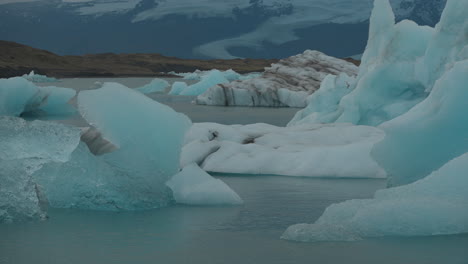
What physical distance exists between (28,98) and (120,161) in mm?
18420

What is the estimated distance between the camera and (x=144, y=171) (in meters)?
9.80

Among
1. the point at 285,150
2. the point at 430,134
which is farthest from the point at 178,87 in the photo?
the point at 430,134

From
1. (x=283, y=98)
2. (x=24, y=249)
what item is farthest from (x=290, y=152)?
(x=283, y=98)

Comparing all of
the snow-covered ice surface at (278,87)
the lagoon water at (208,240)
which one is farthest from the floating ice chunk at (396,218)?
the snow-covered ice surface at (278,87)

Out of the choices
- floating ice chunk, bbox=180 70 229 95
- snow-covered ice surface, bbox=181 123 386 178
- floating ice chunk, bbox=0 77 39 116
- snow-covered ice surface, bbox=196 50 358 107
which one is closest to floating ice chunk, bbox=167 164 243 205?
snow-covered ice surface, bbox=181 123 386 178

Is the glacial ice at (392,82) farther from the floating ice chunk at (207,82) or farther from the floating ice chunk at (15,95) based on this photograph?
the floating ice chunk at (207,82)

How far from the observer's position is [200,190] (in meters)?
10.1

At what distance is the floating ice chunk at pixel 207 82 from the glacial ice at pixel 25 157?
3325 centimetres

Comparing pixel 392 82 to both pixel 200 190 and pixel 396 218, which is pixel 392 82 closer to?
pixel 200 190

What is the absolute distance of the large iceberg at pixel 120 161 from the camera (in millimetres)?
9664

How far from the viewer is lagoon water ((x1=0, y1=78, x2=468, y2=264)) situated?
7.29 m

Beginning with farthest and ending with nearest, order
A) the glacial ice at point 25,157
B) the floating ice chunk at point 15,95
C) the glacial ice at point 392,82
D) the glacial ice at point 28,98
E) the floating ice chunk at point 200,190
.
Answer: the glacial ice at point 28,98, the floating ice chunk at point 15,95, the glacial ice at point 392,82, the floating ice chunk at point 200,190, the glacial ice at point 25,157

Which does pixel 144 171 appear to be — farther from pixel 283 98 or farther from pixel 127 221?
pixel 283 98

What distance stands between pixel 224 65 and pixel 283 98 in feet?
259
